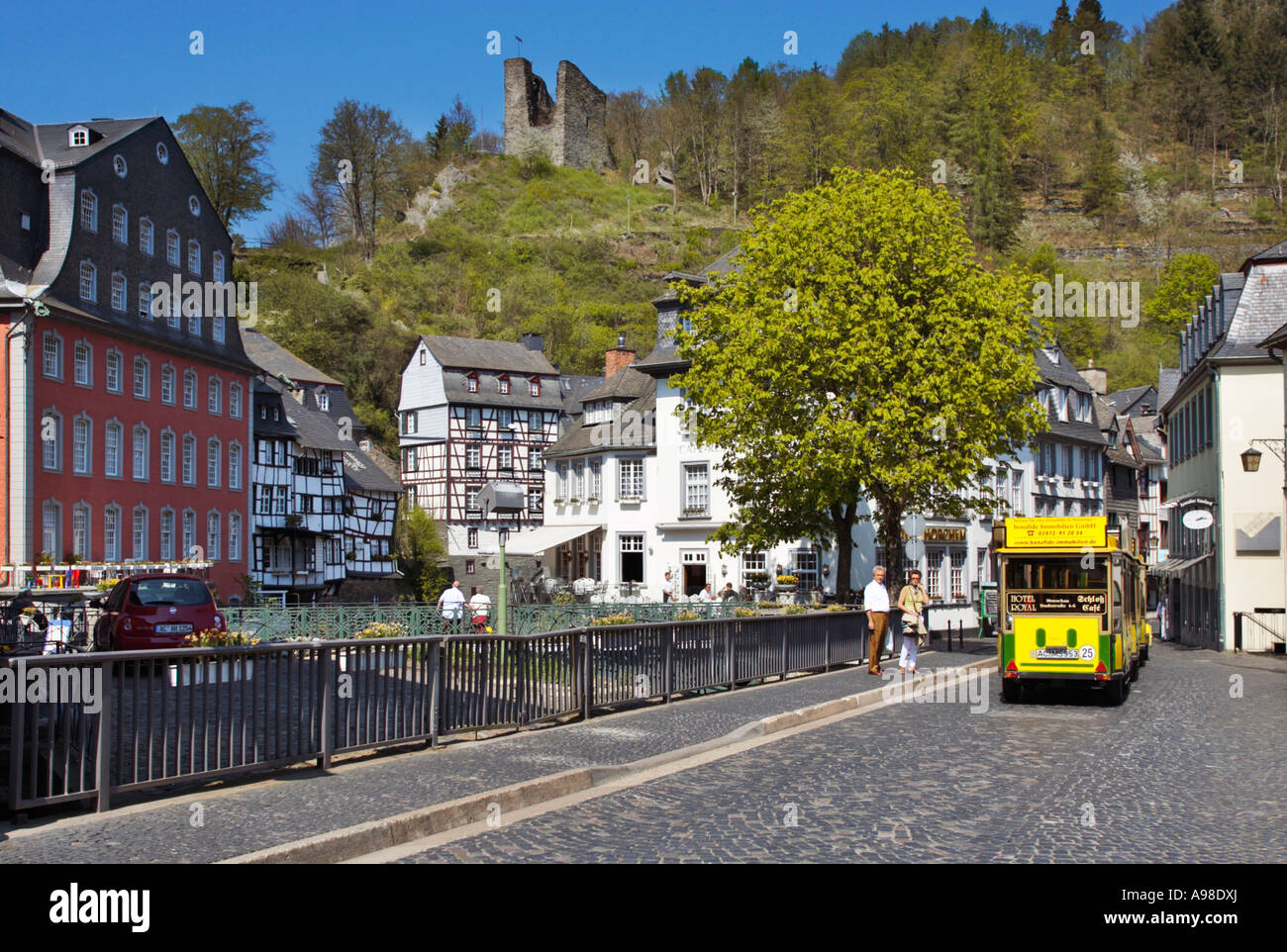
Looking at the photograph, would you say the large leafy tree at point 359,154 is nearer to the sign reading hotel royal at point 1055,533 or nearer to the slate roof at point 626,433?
the slate roof at point 626,433

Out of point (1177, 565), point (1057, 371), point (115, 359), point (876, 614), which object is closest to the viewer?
point (876, 614)

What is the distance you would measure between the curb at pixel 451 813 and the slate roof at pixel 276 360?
55.7 meters

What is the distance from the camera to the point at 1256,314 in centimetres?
3884

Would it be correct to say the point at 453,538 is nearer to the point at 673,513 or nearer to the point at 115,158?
the point at 673,513

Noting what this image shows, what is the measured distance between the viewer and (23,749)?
A: 330 inches

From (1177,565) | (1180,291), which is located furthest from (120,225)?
(1180,291)

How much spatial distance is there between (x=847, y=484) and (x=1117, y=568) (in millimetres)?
13203

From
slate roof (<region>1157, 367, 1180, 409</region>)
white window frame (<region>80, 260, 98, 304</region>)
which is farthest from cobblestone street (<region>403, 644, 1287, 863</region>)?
slate roof (<region>1157, 367, 1180, 409</region>)

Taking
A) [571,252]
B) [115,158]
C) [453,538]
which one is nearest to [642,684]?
[115,158]

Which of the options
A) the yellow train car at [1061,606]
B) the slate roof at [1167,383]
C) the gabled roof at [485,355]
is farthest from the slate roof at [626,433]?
the yellow train car at [1061,606]

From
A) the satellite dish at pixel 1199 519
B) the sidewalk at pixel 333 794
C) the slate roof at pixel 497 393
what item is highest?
the slate roof at pixel 497 393

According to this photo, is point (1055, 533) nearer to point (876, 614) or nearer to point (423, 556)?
point (876, 614)

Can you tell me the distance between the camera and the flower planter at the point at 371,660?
36.9 ft

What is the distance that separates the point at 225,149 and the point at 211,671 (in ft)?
279
